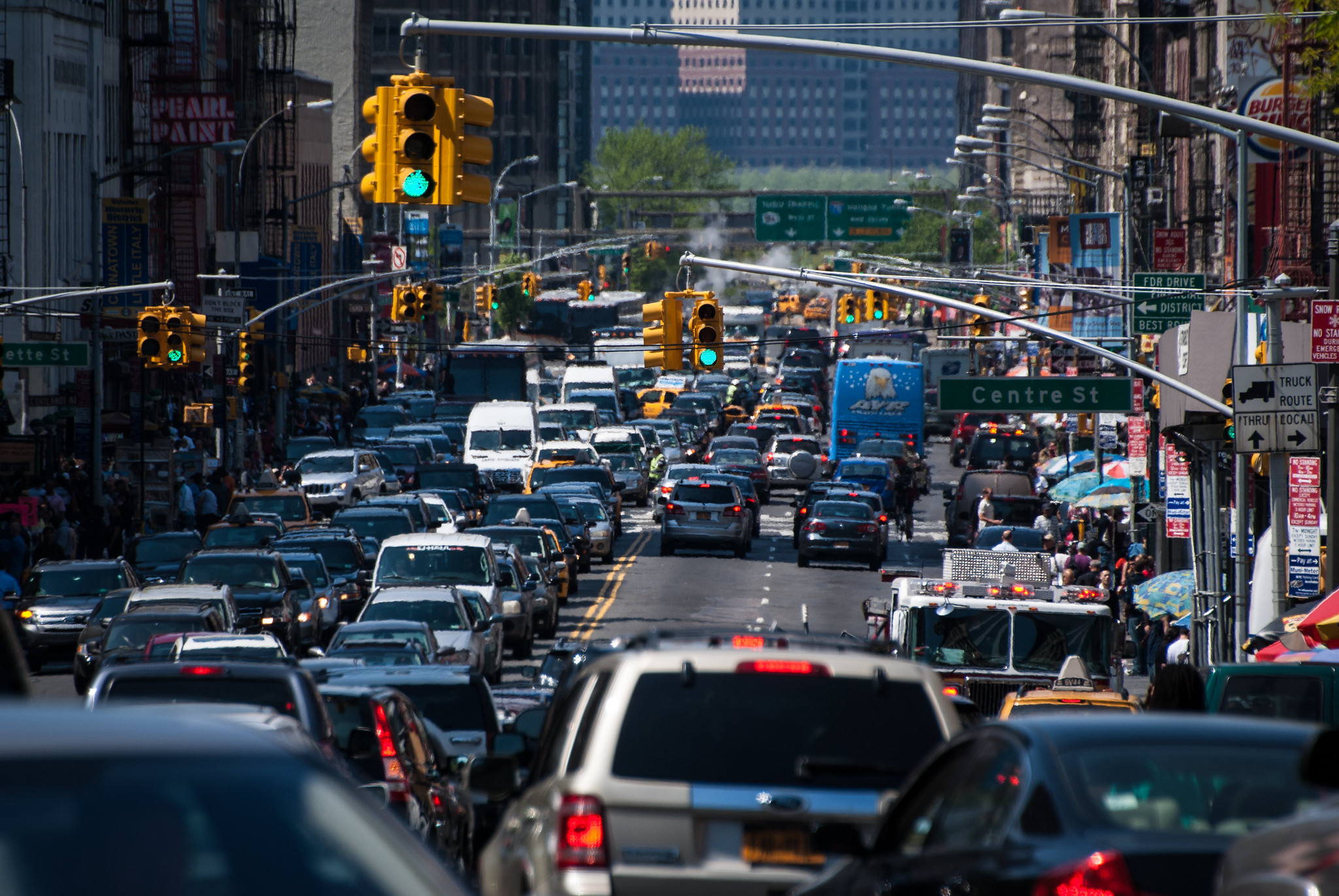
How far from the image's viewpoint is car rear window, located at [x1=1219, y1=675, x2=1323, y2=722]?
50.6 ft

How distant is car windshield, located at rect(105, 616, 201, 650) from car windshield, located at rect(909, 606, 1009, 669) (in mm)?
8370

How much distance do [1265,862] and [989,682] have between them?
15.2m

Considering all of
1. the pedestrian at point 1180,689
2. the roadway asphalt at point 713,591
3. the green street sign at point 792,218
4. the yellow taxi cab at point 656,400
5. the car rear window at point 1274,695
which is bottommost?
the roadway asphalt at point 713,591

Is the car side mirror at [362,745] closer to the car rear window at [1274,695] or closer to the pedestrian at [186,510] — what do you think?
the car rear window at [1274,695]

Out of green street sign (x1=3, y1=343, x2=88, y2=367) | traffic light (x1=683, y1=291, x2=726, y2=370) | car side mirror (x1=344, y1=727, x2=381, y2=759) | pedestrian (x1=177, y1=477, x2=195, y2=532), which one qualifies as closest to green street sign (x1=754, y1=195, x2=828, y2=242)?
pedestrian (x1=177, y1=477, x2=195, y2=532)

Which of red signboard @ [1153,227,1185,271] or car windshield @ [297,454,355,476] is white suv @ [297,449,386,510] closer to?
car windshield @ [297,454,355,476]

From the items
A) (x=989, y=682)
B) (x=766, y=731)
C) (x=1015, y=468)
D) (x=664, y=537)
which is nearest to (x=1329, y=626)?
(x=989, y=682)

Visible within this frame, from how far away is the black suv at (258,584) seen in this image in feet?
88.3

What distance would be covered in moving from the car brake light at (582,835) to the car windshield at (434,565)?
820 inches

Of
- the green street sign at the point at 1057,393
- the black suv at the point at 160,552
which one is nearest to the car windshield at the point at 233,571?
the black suv at the point at 160,552

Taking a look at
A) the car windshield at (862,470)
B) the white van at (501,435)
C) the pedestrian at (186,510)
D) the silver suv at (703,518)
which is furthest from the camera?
the white van at (501,435)

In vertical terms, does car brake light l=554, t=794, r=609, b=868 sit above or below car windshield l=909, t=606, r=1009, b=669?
above

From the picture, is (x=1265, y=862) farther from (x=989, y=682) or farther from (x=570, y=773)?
(x=989, y=682)

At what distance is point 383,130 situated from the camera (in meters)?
14.9
